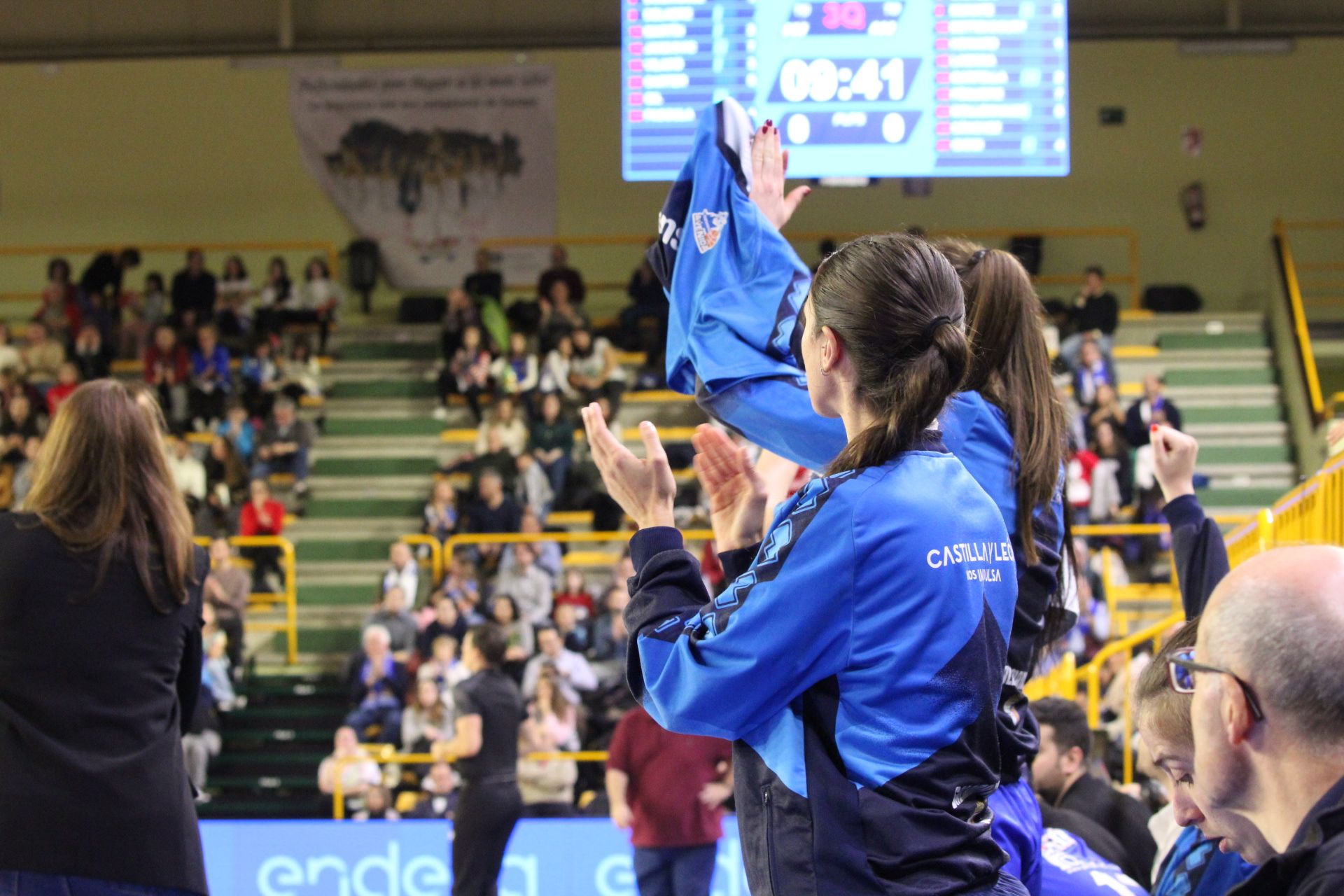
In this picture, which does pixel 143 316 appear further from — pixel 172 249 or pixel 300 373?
pixel 300 373

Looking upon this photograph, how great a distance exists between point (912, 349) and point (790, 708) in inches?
19.9

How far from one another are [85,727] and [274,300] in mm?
14724

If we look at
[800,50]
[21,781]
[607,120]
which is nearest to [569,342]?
[607,120]

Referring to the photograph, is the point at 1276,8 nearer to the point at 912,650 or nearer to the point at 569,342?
the point at 569,342

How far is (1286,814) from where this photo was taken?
5.15ft

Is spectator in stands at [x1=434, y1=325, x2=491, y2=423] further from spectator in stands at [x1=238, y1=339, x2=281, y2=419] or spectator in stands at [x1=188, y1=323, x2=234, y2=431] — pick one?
spectator in stands at [x1=188, y1=323, x2=234, y2=431]

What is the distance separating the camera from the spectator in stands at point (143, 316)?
1669cm

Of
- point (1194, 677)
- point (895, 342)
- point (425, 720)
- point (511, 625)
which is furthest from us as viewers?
point (511, 625)

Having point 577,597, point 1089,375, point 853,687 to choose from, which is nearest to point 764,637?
point 853,687

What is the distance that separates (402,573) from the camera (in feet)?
42.1

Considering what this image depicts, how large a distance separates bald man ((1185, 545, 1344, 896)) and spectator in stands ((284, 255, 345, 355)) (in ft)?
52.3

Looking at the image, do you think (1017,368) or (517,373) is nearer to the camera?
(1017,368)

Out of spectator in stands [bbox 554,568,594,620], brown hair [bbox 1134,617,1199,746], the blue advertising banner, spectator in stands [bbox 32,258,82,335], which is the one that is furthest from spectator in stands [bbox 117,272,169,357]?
brown hair [bbox 1134,617,1199,746]

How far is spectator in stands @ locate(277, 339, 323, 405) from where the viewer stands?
15.9 metres
